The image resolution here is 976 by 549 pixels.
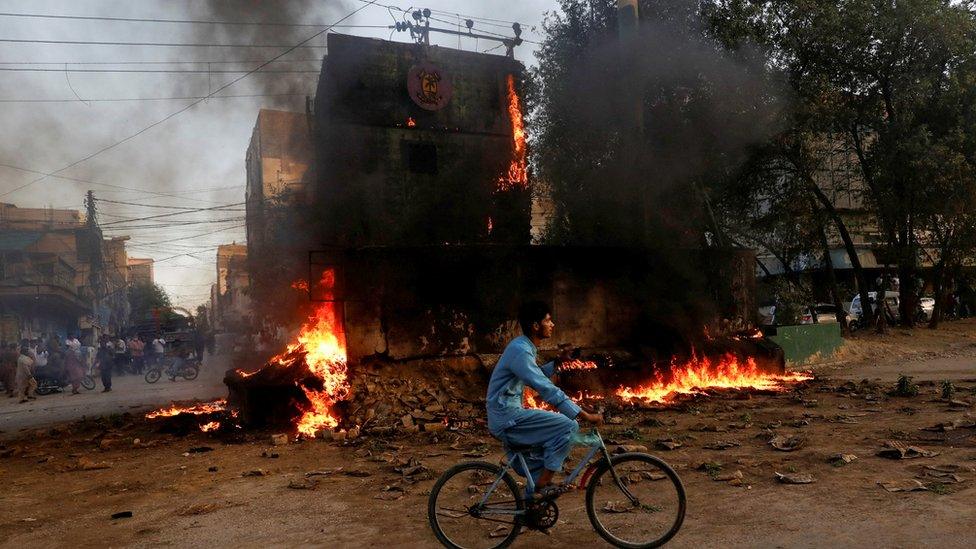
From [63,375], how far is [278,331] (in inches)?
321

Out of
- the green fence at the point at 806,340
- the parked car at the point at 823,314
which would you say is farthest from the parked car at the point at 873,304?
the green fence at the point at 806,340

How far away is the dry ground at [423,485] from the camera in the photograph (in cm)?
526

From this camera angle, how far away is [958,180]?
19.8 metres

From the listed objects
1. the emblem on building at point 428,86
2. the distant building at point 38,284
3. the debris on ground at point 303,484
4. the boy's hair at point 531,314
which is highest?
the emblem on building at point 428,86

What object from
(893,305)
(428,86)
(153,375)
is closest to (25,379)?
(153,375)

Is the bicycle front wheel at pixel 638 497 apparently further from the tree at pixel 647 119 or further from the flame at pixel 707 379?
the tree at pixel 647 119

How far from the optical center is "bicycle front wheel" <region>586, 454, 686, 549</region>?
461 cm

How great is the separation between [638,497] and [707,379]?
34.7 ft

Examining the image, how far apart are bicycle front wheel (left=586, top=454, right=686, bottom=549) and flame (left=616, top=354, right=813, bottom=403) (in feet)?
27.2

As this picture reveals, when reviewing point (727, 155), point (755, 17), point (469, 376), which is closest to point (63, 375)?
point (469, 376)

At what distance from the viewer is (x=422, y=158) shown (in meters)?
17.7

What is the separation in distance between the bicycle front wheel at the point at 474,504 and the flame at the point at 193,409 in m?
9.37

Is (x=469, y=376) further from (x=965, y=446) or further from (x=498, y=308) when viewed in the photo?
(x=965, y=446)

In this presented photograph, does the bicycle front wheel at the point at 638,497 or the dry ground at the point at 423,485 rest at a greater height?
the bicycle front wheel at the point at 638,497
